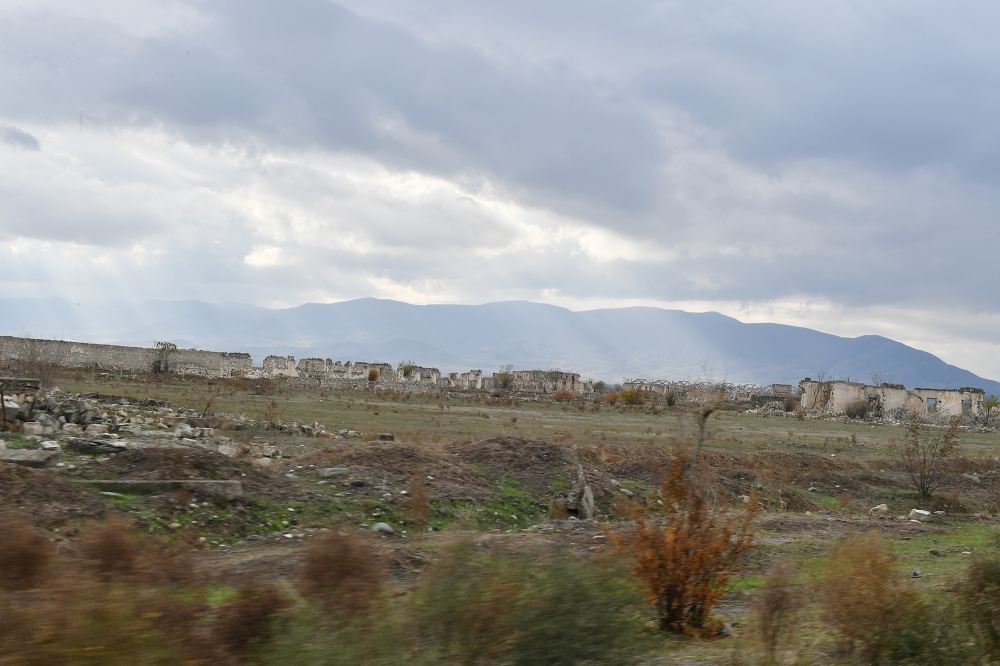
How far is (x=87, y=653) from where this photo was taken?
4074 mm

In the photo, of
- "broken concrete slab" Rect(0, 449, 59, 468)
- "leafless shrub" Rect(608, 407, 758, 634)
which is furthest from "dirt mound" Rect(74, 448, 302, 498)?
"leafless shrub" Rect(608, 407, 758, 634)

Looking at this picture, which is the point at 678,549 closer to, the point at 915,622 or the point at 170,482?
the point at 915,622

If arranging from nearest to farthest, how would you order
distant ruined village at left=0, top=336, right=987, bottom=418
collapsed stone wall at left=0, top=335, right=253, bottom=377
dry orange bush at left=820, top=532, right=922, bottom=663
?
dry orange bush at left=820, top=532, right=922, bottom=663
collapsed stone wall at left=0, top=335, right=253, bottom=377
distant ruined village at left=0, top=336, right=987, bottom=418

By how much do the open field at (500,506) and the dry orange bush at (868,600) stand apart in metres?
0.24

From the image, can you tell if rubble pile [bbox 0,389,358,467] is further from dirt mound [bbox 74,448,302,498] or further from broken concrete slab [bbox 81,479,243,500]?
broken concrete slab [bbox 81,479,243,500]

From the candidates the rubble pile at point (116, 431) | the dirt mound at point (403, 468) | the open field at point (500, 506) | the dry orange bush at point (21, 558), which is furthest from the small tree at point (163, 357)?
the dry orange bush at point (21, 558)

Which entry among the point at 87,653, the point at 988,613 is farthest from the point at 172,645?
the point at 988,613

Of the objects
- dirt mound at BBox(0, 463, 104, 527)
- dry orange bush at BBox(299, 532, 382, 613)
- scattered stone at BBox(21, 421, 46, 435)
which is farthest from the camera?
scattered stone at BBox(21, 421, 46, 435)

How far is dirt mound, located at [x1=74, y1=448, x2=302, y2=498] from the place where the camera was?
13.0m

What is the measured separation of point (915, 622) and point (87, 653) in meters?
5.94

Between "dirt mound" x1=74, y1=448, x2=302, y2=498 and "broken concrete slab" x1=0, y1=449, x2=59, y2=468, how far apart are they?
1013 mm

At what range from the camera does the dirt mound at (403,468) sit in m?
15.5

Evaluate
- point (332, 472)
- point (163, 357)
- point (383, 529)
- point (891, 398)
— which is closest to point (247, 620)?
point (383, 529)

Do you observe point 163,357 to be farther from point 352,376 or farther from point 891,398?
point 891,398
